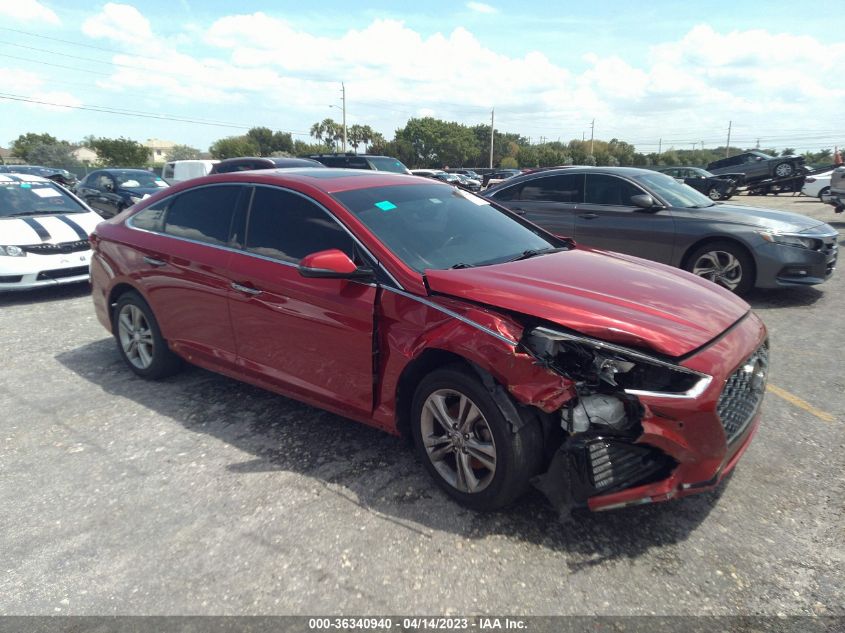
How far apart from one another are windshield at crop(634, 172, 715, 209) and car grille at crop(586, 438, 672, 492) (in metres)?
5.48

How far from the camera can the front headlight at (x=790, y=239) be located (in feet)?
21.6

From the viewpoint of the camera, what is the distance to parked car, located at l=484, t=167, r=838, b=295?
661cm

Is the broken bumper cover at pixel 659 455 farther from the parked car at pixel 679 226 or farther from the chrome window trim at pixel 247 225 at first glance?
the parked car at pixel 679 226

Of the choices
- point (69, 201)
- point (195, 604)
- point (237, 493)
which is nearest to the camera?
point (195, 604)

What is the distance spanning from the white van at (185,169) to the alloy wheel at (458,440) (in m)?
14.7

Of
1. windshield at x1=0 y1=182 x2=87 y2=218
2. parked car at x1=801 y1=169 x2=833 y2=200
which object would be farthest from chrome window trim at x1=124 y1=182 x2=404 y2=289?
parked car at x1=801 y1=169 x2=833 y2=200

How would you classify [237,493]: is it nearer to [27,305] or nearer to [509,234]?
[509,234]

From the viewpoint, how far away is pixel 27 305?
7.35 metres

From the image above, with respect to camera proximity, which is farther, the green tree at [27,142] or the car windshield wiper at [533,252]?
the green tree at [27,142]

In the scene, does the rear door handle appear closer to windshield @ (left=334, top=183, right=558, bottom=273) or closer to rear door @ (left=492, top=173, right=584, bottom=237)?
windshield @ (left=334, top=183, right=558, bottom=273)

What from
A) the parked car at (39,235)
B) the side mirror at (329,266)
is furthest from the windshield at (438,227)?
the parked car at (39,235)

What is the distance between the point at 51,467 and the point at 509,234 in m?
3.21

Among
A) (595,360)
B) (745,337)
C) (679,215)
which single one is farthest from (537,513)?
(679,215)

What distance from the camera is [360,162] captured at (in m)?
15.9
